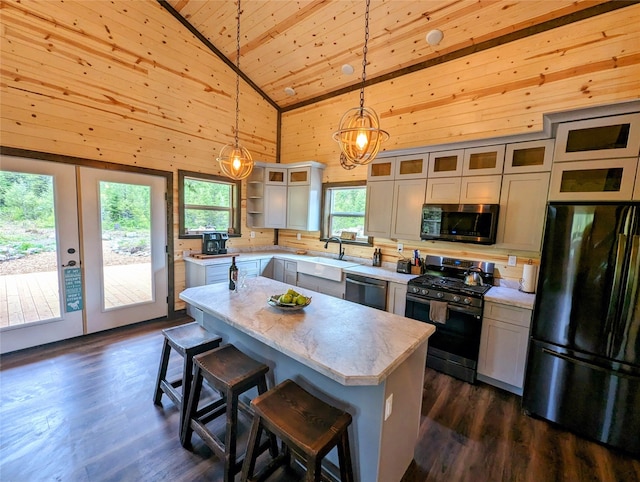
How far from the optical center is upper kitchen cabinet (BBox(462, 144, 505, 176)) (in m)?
2.77

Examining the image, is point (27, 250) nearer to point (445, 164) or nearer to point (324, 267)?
point (324, 267)

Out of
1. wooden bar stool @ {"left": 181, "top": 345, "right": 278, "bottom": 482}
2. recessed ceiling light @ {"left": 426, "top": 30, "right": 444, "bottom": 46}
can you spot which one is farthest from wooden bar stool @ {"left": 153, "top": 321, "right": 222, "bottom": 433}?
recessed ceiling light @ {"left": 426, "top": 30, "right": 444, "bottom": 46}

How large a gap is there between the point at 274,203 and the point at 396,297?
2.65 meters

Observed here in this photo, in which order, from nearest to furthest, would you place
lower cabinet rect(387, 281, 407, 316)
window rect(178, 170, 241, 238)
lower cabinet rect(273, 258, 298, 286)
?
lower cabinet rect(387, 281, 407, 316) → window rect(178, 170, 241, 238) → lower cabinet rect(273, 258, 298, 286)

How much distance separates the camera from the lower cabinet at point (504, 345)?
97.3 inches

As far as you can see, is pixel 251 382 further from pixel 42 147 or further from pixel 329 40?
pixel 329 40

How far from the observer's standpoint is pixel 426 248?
3.60 m

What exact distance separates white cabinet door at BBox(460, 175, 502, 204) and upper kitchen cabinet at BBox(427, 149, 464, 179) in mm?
144

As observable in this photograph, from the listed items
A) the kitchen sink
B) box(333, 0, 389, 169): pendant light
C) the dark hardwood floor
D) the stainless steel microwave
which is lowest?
the dark hardwood floor

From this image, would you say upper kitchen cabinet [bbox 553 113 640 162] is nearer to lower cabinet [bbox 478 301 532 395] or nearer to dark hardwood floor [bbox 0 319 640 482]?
lower cabinet [bbox 478 301 532 395]

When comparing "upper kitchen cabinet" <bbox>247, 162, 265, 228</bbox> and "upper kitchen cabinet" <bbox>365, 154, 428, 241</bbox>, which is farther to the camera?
"upper kitchen cabinet" <bbox>247, 162, 265, 228</bbox>

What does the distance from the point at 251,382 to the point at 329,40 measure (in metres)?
3.93

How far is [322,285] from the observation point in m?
4.05

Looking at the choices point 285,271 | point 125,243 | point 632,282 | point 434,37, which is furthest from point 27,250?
point 632,282
